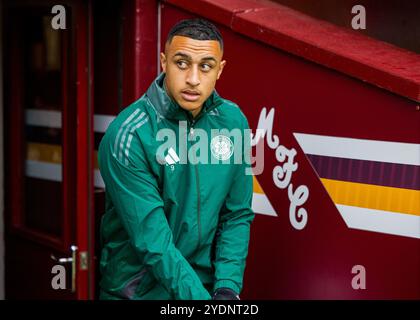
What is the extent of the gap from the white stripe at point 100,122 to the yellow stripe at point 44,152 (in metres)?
0.38

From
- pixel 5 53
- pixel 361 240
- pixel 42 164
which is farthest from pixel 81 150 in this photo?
pixel 361 240

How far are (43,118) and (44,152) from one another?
0.19 metres

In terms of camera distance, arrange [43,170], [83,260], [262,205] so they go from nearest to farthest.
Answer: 1. [262,205]
2. [83,260]
3. [43,170]

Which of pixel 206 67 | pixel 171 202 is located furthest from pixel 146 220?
pixel 206 67

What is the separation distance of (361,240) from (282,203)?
0.41m

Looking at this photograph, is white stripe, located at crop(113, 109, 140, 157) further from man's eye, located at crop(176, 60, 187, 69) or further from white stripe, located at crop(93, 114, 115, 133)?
white stripe, located at crop(93, 114, 115, 133)

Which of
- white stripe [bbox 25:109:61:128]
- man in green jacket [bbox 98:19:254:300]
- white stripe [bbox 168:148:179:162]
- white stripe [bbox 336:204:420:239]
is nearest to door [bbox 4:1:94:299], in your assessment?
white stripe [bbox 25:109:61:128]

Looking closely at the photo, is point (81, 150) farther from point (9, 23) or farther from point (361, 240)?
point (361, 240)

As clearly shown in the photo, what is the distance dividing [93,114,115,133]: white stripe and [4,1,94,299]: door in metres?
0.06

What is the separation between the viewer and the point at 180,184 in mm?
2629

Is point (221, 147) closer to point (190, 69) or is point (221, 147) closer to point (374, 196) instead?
point (190, 69)

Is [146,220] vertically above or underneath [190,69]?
underneath

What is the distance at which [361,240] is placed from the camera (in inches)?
116

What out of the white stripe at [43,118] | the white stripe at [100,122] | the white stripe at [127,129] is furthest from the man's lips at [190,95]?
the white stripe at [43,118]
